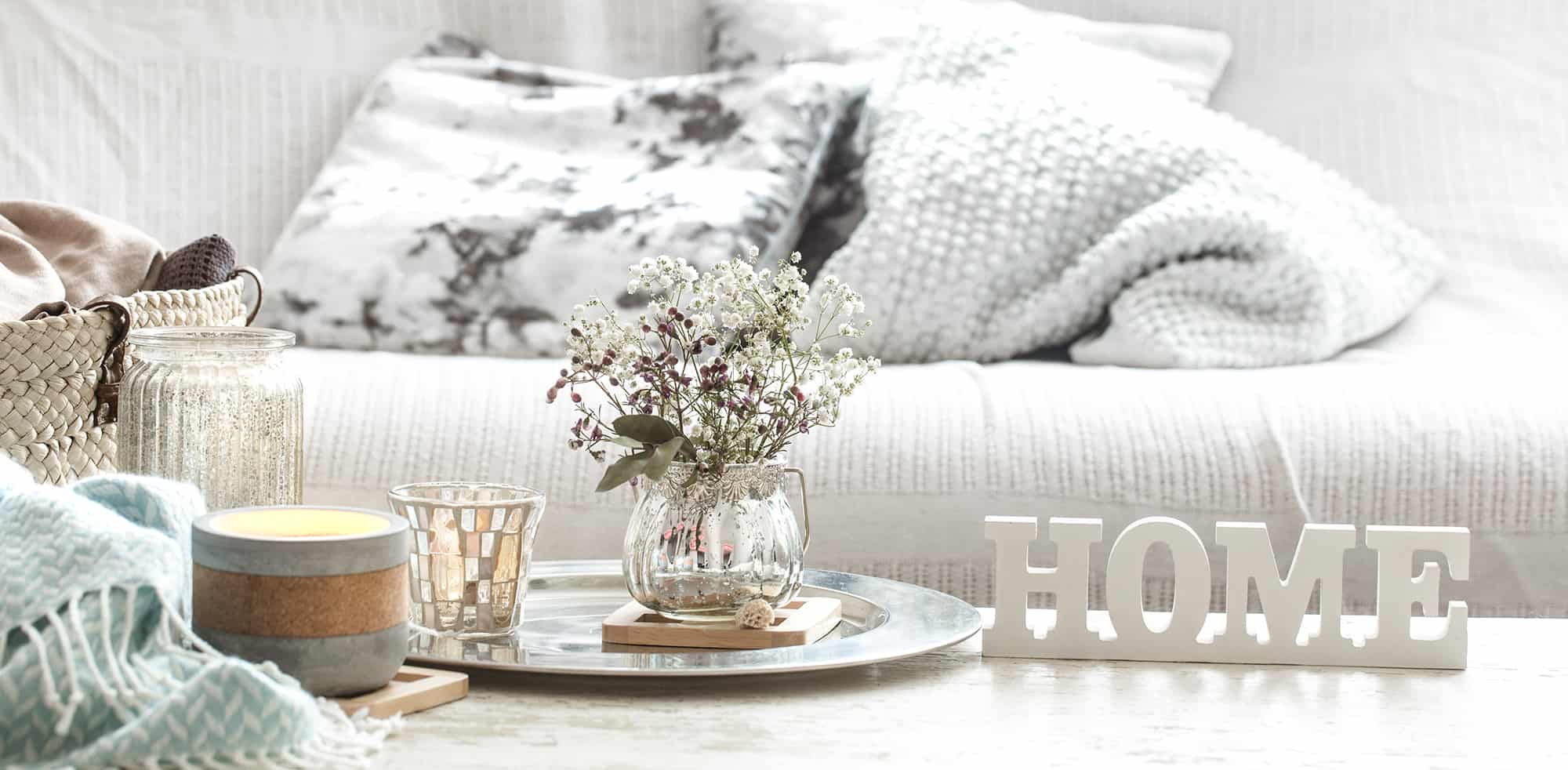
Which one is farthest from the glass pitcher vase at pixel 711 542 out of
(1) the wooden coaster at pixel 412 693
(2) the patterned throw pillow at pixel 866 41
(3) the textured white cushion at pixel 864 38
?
(3) the textured white cushion at pixel 864 38

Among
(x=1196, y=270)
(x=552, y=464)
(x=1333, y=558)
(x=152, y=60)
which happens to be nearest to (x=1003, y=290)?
(x=1196, y=270)

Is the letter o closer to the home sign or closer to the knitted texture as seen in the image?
the home sign

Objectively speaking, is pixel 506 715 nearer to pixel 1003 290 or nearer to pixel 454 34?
pixel 1003 290

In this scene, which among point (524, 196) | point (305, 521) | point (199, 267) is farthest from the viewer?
point (524, 196)

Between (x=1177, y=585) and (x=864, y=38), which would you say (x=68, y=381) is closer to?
(x=1177, y=585)

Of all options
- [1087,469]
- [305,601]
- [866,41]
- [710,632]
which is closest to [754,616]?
[710,632]

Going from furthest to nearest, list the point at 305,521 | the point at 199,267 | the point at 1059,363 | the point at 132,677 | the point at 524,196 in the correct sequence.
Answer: the point at 524,196 < the point at 1059,363 < the point at 199,267 < the point at 305,521 < the point at 132,677

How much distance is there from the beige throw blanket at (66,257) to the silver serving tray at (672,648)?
1.12 ft

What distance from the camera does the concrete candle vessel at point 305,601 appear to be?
0.61m

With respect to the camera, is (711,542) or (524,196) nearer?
(711,542)

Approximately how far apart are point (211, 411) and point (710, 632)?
0.30m

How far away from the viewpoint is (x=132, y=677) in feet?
1.86

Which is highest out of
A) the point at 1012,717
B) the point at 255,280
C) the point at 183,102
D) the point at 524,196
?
the point at 183,102

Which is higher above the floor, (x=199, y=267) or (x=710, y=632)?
(x=199, y=267)
